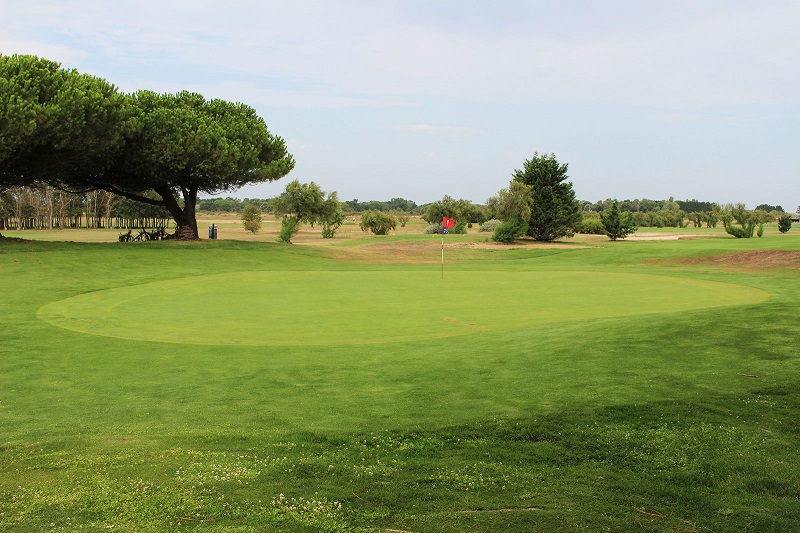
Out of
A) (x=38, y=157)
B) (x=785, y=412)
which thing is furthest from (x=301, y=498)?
(x=38, y=157)

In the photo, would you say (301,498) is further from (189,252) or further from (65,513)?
(189,252)

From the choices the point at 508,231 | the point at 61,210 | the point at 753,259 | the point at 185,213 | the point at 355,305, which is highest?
the point at 61,210

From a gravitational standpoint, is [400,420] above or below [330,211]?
below

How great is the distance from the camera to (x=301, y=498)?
5.01m

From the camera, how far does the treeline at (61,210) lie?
Answer: 101m

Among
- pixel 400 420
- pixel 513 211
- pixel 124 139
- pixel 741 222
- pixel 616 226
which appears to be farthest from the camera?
pixel 741 222

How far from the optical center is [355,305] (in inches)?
696

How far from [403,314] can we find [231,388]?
7.27 meters

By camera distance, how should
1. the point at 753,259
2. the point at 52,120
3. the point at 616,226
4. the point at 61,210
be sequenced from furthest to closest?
1. the point at 61,210
2. the point at 616,226
3. the point at 753,259
4. the point at 52,120

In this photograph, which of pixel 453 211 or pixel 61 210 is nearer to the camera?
pixel 453 211

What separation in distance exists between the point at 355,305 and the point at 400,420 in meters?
10.6

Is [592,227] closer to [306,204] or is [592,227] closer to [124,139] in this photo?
[306,204]

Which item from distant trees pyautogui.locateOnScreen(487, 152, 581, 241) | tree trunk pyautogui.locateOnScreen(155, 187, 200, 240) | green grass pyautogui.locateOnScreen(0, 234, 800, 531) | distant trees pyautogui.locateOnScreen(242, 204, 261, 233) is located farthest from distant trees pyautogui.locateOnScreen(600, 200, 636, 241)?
green grass pyautogui.locateOnScreen(0, 234, 800, 531)

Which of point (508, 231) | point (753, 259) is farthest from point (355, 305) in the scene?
point (508, 231)
